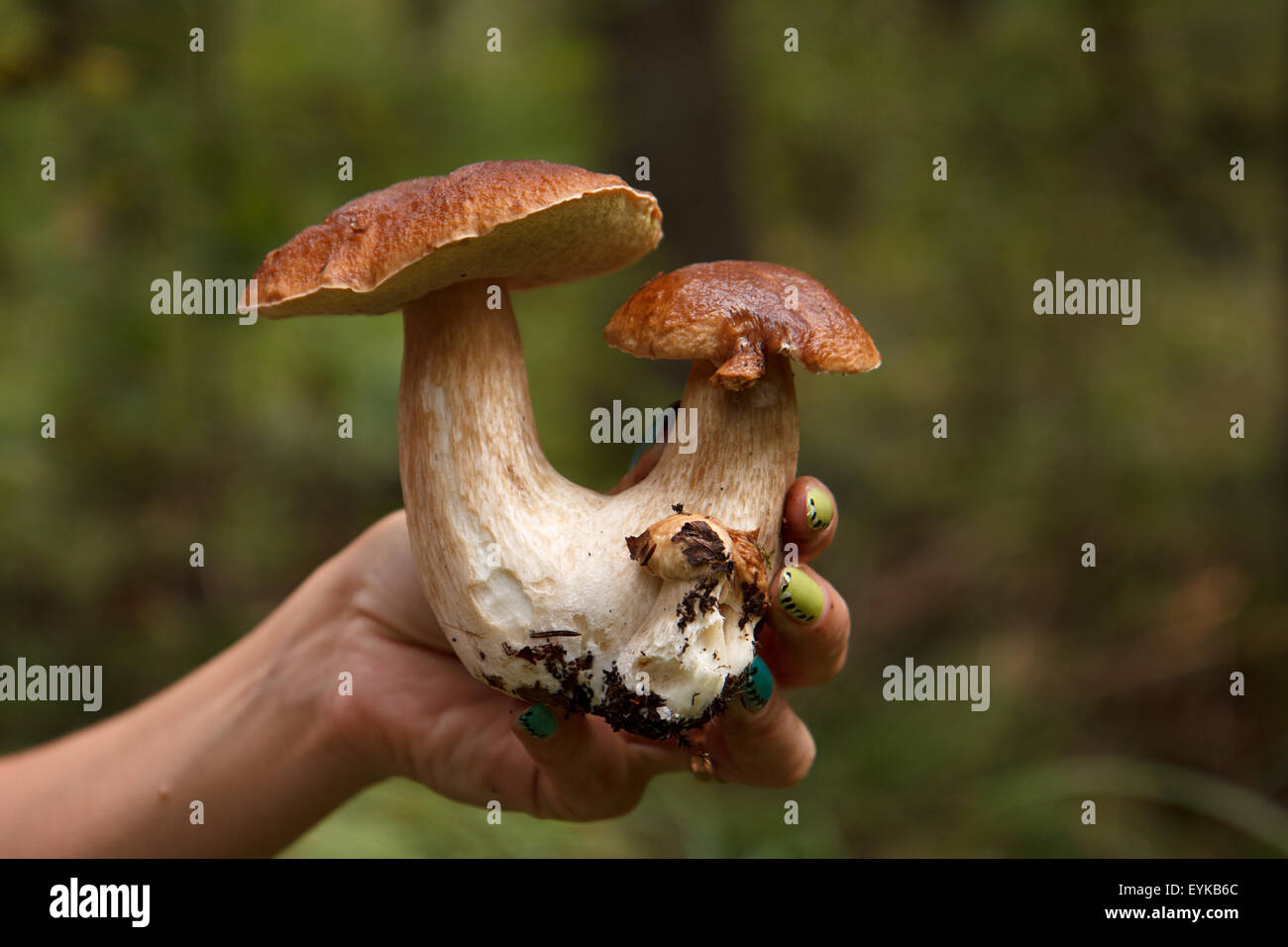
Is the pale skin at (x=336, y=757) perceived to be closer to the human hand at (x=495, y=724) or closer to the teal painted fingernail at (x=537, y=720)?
the human hand at (x=495, y=724)

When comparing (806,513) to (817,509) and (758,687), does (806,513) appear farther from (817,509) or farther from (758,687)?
(758,687)

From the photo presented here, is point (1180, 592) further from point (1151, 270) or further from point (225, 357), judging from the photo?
point (225, 357)

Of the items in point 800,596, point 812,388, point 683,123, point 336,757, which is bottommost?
point 336,757

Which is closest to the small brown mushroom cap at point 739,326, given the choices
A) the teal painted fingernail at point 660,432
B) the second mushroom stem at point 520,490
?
the second mushroom stem at point 520,490

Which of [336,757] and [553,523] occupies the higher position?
[553,523]

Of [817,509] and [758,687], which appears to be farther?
[758,687]

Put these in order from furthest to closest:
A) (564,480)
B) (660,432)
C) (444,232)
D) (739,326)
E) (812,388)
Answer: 1. (812,388)
2. (660,432)
3. (564,480)
4. (739,326)
5. (444,232)

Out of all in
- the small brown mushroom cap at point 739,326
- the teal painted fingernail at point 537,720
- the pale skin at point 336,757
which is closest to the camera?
the small brown mushroom cap at point 739,326

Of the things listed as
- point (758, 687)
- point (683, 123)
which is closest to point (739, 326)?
point (758, 687)
